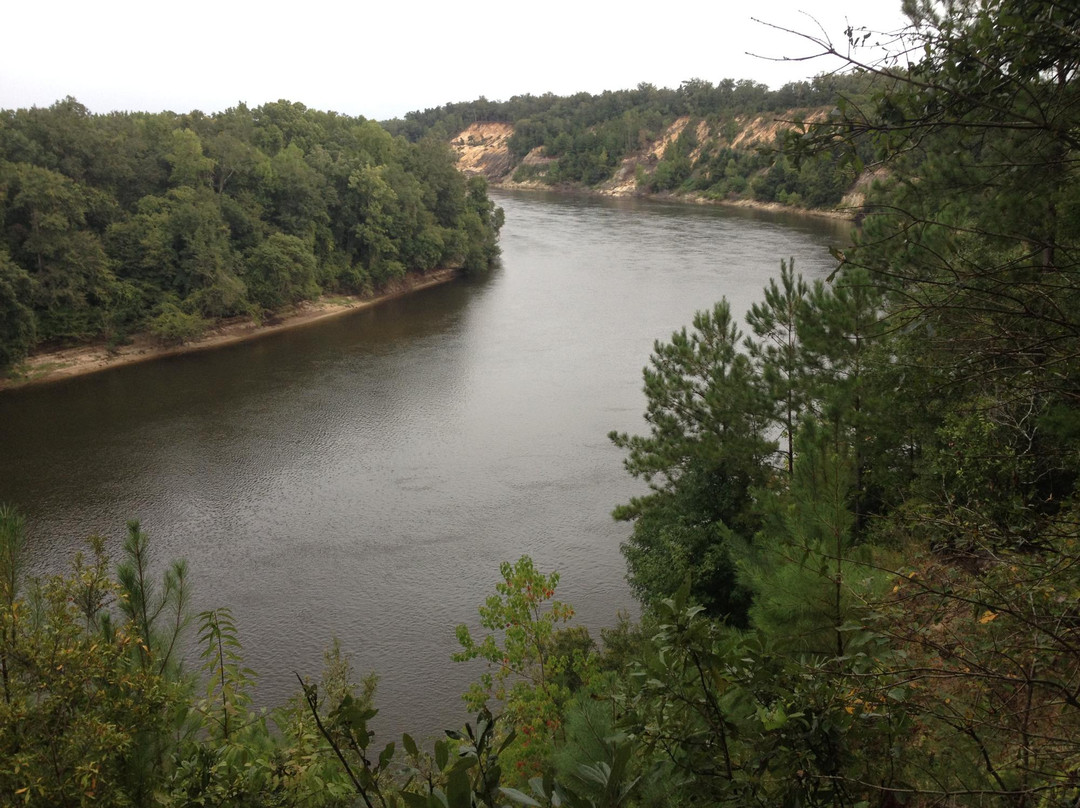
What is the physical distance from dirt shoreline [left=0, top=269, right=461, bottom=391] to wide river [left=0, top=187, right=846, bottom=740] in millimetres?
832

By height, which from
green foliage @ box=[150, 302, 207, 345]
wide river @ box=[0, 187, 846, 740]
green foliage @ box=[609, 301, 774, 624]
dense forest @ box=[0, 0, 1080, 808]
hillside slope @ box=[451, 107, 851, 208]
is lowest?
wide river @ box=[0, 187, 846, 740]

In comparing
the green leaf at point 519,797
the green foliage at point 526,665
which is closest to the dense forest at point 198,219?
the green foliage at point 526,665

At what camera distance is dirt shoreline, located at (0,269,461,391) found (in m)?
29.6

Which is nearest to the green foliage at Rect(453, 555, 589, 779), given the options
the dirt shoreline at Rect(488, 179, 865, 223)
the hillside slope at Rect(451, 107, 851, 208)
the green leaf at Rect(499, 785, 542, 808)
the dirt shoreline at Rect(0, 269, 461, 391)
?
the green leaf at Rect(499, 785, 542, 808)

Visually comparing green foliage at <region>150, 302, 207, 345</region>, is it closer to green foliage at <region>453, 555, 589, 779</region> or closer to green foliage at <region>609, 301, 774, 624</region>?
green foliage at <region>609, 301, 774, 624</region>

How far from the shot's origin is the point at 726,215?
Answer: 2594 inches

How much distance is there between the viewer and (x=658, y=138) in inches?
3691

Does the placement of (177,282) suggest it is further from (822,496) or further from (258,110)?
(822,496)

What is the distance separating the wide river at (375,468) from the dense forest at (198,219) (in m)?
2.79

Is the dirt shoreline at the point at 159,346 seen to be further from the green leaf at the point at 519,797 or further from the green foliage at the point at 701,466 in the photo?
the green leaf at the point at 519,797

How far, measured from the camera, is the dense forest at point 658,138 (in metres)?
74.0

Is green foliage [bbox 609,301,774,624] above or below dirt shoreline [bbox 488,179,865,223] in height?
below

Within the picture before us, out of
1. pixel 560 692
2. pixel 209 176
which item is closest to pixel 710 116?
pixel 209 176

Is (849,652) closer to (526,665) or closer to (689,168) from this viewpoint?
(526,665)
